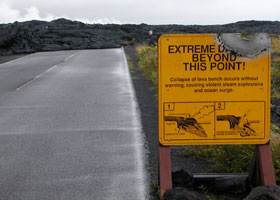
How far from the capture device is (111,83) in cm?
1616

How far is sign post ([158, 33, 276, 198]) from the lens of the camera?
15.6ft

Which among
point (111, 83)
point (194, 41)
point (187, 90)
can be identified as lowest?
point (111, 83)

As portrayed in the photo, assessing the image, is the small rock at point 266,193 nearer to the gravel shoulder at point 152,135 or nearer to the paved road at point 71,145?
the gravel shoulder at point 152,135

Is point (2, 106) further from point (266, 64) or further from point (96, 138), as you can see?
point (266, 64)

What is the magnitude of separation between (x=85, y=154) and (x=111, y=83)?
370 inches

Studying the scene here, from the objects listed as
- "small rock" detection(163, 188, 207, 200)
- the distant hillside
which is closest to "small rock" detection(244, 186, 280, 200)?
"small rock" detection(163, 188, 207, 200)

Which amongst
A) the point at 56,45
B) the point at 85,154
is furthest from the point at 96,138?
the point at 56,45

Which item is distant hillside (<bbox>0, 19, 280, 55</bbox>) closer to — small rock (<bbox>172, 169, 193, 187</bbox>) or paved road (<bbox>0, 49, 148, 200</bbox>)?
paved road (<bbox>0, 49, 148, 200</bbox>)

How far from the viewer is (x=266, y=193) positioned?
164 inches

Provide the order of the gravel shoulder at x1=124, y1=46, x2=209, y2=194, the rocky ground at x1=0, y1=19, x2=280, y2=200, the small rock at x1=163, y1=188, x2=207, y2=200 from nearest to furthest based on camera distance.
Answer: the small rock at x1=163, y1=188, x2=207, y2=200, the rocky ground at x1=0, y1=19, x2=280, y2=200, the gravel shoulder at x1=124, y1=46, x2=209, y2=194

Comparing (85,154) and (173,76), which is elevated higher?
(173,76)

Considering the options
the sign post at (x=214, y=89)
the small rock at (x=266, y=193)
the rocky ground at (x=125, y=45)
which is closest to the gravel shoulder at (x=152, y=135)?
the rocky ground at (x=125, y=45)

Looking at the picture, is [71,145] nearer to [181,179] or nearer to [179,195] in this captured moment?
[181,179]

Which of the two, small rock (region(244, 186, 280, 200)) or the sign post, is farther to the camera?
the sign post
